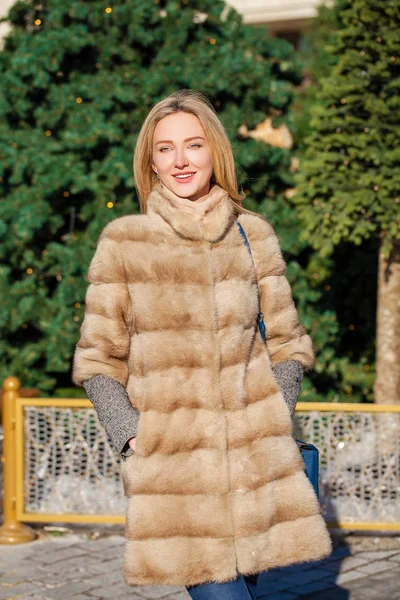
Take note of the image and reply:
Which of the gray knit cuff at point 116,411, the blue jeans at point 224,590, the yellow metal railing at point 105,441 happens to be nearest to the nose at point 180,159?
the gray knit cuff at point 116,411

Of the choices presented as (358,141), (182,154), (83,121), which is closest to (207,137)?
(182,154)

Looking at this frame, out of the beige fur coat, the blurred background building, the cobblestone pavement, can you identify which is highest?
the blurred background building

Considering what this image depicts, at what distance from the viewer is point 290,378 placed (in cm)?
284

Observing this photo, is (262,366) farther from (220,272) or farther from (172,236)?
(172,236)

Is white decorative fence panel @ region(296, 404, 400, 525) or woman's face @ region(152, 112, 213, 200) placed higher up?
woman's face @ region(152, 112, 213, 200)

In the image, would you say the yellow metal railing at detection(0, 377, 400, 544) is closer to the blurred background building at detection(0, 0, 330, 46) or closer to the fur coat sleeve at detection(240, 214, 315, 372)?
the fur coat sleeve at detection(240, 214, 315, 372)

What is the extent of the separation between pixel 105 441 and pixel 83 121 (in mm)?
2524

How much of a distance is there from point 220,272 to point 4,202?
4243 mm

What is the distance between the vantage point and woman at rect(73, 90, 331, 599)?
2584mm

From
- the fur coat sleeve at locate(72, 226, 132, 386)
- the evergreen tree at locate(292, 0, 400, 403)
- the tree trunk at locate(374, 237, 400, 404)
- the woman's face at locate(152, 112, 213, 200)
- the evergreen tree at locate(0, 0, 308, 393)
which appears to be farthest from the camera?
the evergreen tree at locate(0, 0, 308, 393)

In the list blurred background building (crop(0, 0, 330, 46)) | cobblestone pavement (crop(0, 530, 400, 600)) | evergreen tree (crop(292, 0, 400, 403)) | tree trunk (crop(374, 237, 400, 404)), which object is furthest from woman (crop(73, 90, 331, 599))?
blurred background building (crop(0, 0, 330, 46))

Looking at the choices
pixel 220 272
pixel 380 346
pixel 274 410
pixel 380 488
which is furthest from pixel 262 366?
pixel 380 346

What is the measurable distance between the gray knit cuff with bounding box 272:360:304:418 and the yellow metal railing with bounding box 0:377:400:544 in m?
2.44

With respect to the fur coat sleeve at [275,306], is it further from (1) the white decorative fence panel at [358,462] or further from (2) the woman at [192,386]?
(1) the white decorative fence panel at [358,462]
